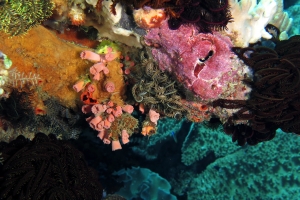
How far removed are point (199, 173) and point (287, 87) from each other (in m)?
5.15

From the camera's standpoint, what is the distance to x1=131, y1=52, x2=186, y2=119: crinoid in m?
3.90

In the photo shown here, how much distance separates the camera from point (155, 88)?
12.9 ft

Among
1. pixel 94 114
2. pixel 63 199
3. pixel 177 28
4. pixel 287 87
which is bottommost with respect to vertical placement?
pixel 63 199

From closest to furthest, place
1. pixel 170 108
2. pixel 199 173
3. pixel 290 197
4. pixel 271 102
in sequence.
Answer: pixel 271 102
pixel 170 108
pixel 290 197
pixel 199 173

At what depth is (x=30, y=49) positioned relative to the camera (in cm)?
382

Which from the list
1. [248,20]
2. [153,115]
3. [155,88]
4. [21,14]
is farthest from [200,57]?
[21,14]

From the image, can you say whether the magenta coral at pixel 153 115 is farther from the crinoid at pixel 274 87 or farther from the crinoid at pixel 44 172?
the crinoid at pixel 44 172

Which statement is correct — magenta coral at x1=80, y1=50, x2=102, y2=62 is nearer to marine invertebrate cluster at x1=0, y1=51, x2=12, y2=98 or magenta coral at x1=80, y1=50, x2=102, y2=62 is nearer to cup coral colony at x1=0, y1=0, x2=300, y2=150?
cup coral colony at x1=0, y1=0, x2=300, y2=150

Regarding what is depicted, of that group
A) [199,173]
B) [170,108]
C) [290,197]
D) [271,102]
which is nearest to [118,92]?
[170,108]

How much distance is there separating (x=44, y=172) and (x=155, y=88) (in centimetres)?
207

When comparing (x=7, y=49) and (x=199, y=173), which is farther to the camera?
(x=199, y=173)

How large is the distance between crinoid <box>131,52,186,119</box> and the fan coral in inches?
14.9

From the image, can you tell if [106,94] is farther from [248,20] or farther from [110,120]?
[248,20]

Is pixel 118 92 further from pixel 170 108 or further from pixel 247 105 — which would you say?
pixel 247 105
